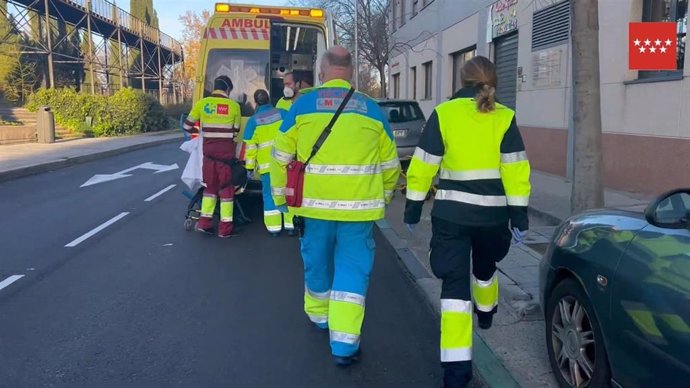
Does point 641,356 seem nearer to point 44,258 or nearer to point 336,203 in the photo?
point 336,203

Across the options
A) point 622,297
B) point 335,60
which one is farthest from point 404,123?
point 622,297

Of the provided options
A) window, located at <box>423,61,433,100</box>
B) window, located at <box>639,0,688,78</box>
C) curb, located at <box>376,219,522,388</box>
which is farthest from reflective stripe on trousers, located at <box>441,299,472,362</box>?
window, located at <box>423,61,433,100</box>

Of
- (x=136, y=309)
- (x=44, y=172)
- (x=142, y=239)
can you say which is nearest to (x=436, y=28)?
(x=44, y=172)

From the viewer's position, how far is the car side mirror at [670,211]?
2.78 meters

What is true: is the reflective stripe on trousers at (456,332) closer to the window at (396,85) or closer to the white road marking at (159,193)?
the white road marking at (159,193)

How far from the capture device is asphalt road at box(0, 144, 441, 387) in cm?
404

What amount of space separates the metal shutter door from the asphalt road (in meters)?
9.29

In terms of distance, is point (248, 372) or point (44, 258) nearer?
point (248, 372)

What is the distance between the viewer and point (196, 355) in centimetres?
429

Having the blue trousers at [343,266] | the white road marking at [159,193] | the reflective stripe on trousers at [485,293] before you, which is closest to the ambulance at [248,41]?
the white road marking at [159,193]

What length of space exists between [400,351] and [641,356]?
199 centimetres

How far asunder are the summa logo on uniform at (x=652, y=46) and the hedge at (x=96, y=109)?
24871 mm

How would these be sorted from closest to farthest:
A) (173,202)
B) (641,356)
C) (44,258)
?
(641,356) < (44,258) < (173,202)

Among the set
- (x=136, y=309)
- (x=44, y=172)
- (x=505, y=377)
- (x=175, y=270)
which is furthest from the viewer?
(x=44, y=172)
